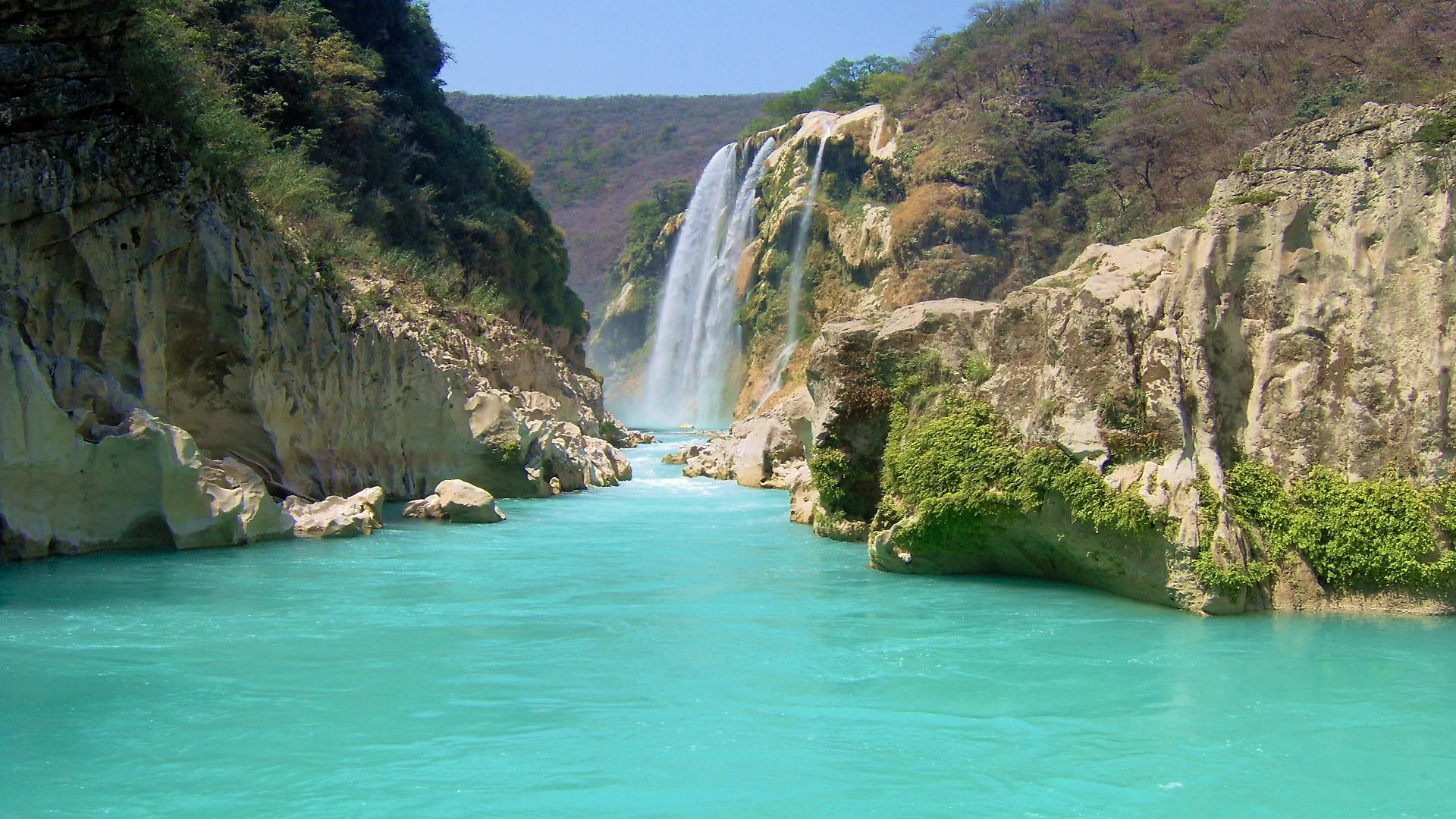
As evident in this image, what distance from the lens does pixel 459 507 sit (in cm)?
1812

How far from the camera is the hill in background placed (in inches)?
4134

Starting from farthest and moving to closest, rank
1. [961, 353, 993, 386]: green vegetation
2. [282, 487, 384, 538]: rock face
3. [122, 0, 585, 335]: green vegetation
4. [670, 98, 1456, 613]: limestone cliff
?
[122, 0, 585, 335]: green vegetation
[282, 487, 384, 538]: rock face
[961, 353, 993, 386]: green vegetation
[670, 98, 1456, 613]: limestone cliff

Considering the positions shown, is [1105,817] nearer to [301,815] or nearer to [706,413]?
[301,815]

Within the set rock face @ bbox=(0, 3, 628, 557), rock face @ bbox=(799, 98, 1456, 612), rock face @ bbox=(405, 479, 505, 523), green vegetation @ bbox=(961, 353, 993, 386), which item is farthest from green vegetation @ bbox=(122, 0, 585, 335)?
rock face @ bbox=(799, 98, 1456, 612)

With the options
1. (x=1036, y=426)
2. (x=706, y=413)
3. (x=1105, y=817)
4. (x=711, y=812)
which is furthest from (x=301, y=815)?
(x=706, y=413)

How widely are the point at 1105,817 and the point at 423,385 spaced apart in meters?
17.5

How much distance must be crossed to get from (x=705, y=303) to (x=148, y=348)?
148 ft

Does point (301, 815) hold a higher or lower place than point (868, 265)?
lower

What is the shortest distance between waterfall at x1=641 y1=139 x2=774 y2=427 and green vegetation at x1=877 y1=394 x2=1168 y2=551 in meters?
43.7

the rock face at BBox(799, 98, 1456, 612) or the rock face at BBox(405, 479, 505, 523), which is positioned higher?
the rock face at BBox(799, 98, 1456, 612)

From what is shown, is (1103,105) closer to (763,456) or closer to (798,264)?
(798,264)

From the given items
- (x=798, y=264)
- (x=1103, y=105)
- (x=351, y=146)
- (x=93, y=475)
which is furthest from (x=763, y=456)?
(x=1103, y=105)

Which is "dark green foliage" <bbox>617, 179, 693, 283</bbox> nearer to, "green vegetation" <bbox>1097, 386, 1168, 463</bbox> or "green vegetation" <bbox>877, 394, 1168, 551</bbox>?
"green vegetation" <bbox>877, 394, 1168, 551</bbox>

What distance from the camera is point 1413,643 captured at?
913 cm
